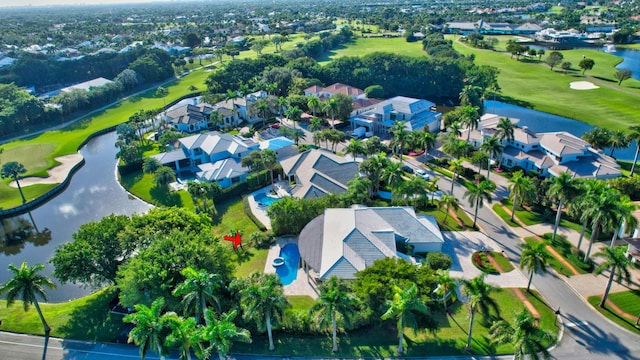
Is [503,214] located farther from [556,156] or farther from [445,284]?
[445,284]

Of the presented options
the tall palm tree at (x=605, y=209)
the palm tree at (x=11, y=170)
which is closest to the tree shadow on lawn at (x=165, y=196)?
the palm tree at (x=11, y=170)

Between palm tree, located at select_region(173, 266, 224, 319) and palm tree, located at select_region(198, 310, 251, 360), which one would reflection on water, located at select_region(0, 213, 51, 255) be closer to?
palm tree, located at select_region(173, 266, 224, 319)

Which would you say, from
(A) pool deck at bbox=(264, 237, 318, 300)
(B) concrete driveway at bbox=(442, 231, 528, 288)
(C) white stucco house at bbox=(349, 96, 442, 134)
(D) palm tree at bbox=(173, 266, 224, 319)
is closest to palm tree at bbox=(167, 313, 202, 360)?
(D) palm tree at bbox=(173, 266, 224, 319)

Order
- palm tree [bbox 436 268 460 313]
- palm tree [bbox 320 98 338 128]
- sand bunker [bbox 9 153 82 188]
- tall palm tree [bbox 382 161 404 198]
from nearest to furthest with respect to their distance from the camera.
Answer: palm tree [bbox 436 268 460 313]
tall palm tree [bbox 382 161 404 198]
sand bunker [bbox 9 153 82 188]
palm tree [bbox 320 98 338 128]

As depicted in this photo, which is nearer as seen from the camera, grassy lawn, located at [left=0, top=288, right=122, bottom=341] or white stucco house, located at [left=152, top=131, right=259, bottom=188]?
grassy lawn, located at [left=0, top=288, right=122, bottom=341]

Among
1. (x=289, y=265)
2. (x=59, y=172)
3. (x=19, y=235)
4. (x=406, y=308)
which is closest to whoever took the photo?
(x=406, y=308)

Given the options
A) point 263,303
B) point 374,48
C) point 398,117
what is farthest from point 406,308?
point 374,48

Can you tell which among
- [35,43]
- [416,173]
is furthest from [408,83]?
[35,43]
